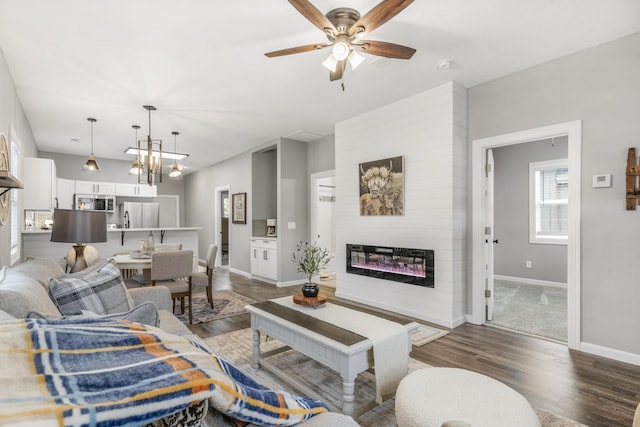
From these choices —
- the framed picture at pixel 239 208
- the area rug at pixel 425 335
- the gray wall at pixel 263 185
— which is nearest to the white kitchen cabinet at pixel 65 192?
the framed picture at pixel 239 208

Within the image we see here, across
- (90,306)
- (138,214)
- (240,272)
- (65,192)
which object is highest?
(65,192)

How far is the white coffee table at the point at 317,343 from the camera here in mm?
1904

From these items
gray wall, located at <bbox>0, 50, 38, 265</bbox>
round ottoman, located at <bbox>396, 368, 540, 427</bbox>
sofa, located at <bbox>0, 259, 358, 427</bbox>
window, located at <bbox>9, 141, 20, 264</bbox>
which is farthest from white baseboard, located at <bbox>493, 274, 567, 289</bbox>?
Answer: window, located at <bbox>9, 141, 20, 264</bbox>

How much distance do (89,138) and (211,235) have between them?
3.55m

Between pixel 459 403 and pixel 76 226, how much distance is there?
3.33 metres

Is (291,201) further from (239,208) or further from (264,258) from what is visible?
(239,208)

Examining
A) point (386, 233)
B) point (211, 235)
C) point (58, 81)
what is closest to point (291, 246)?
point (386, 233)

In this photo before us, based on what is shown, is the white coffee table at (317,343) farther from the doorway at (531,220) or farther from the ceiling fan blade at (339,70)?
the doorway at (531,220)

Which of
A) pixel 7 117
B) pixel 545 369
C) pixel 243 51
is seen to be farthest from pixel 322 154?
pixel 545 369

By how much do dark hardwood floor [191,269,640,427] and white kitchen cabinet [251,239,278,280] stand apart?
236cm

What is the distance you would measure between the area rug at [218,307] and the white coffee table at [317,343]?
1.57 m

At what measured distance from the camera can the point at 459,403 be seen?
1414mm

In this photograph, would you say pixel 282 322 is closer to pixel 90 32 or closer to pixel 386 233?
pixel 386 233

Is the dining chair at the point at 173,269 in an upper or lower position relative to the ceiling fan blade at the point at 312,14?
lower
